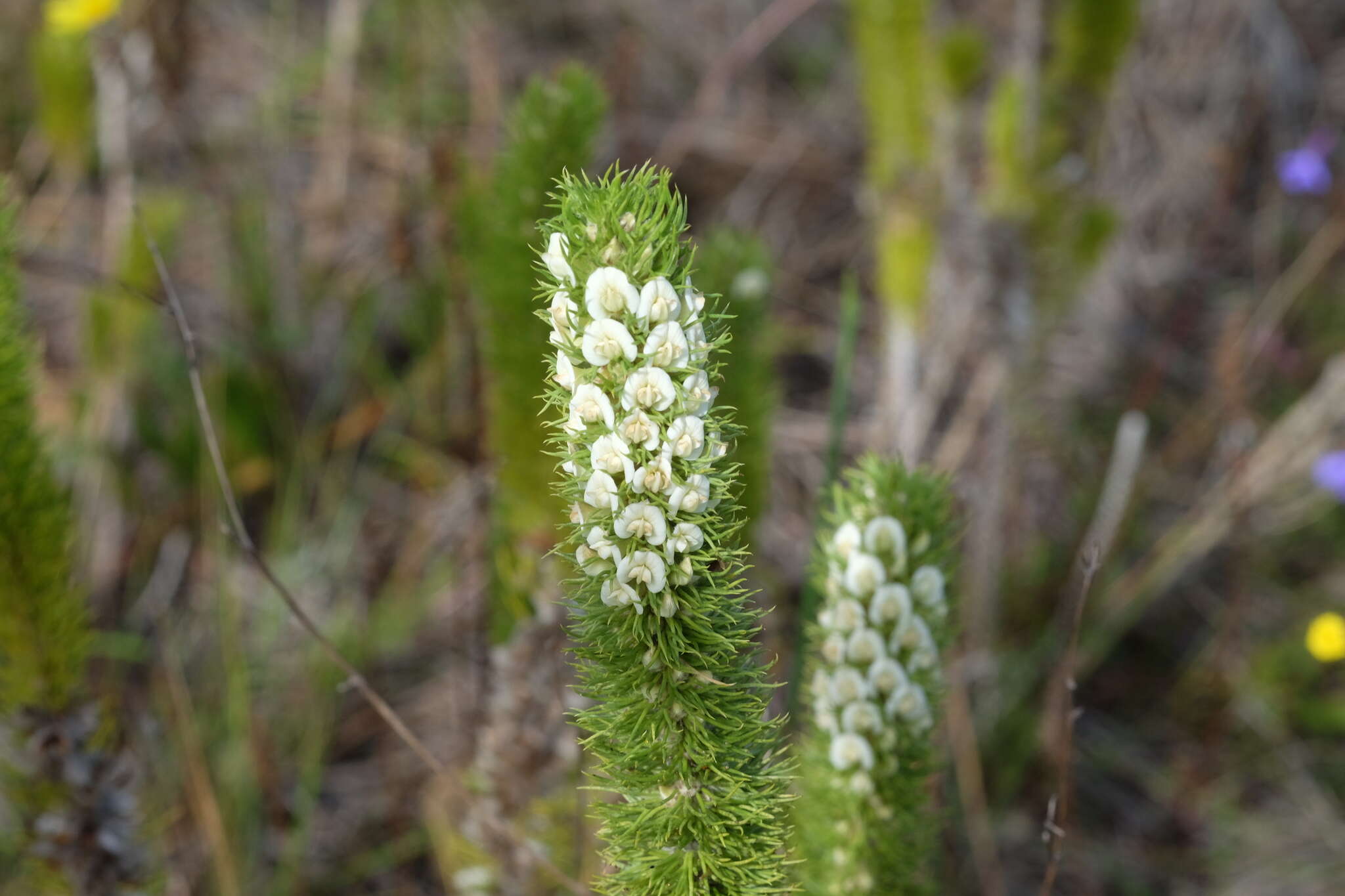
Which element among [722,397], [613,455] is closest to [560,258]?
[613,455]

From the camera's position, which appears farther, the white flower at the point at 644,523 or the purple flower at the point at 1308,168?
the purple flower at the point at 1308,168

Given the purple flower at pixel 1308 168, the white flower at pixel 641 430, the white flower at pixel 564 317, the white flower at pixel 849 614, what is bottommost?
the white flower at pixel 641 430

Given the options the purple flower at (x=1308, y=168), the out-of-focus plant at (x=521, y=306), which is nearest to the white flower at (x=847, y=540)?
the out-of-focus plant at (x=521, y=306)

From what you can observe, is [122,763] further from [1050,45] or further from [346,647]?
[1050,45]

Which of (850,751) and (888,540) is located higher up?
(888,540)

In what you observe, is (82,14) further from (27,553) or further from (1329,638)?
(1329,638)

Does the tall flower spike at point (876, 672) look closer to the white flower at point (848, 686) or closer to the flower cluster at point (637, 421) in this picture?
the white flower at point (848, 686)

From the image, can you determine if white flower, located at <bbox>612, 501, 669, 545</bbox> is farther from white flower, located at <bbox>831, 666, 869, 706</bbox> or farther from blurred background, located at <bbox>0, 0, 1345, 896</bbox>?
blurred background, located at <bbox>0, 0, 1345, 896</bbox>

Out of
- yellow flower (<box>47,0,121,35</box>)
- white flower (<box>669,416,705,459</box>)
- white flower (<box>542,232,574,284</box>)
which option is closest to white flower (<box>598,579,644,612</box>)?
white flower (<box>669,416,705,459</box>)
